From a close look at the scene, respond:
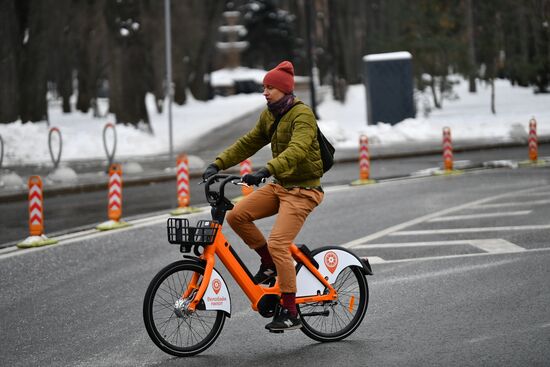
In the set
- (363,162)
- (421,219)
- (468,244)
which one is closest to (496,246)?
(468,244)

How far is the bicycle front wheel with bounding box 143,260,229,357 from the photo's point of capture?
703 centimetres

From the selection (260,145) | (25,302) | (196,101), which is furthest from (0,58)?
(196,101)

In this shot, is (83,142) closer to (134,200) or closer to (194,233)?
(134,200)

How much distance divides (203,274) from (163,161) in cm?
2132

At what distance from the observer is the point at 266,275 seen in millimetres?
7504

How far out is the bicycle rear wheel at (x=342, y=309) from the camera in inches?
304

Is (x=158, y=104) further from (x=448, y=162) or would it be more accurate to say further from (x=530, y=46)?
(x=448, y=162)

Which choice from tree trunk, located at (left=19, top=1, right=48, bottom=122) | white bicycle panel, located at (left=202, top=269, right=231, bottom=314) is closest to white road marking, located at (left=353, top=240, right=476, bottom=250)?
white bicycle panel, located at (left=202, top=269, right=231, bottom=314)

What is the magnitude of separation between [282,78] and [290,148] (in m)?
0.51

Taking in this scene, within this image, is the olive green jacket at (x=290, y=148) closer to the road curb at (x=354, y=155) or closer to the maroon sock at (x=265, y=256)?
the maroon sock at (x=265, y=256)

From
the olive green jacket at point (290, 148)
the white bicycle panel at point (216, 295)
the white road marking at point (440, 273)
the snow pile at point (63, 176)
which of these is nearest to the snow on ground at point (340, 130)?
the snow pile at point (63, 176)

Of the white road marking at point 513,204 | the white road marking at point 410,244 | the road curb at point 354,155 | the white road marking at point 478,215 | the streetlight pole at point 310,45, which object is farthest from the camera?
the streetlight pole at point 310,45

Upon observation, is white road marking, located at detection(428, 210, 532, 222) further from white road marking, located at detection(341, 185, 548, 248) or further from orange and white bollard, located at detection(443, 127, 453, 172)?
orange and white bollard, located at detection(443, 127, 453, 172)

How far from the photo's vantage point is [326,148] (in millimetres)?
7496
